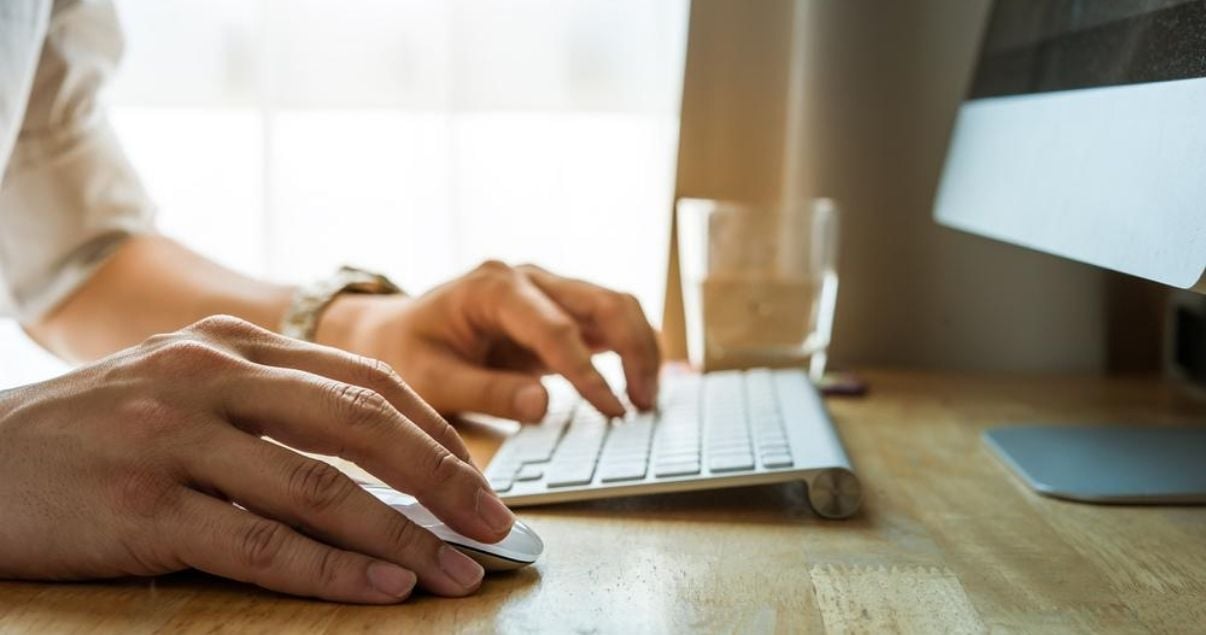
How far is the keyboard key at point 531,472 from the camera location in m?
0.73

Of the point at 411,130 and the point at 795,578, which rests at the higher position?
the point at 411,130

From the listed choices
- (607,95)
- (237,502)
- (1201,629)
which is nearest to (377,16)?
(607,95)

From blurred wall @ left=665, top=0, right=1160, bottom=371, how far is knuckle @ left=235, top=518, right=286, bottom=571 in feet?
2.59

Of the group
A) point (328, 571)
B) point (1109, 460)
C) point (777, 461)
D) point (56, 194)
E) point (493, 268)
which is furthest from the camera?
point (56, 194)

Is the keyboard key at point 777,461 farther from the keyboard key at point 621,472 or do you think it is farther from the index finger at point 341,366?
the index finger at point 341,366

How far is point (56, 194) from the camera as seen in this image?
1072 millimetres

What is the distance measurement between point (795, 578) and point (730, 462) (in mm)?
133

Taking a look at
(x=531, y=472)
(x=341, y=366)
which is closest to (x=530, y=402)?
(x=531, y=472)

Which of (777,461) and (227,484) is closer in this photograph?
(227,484)

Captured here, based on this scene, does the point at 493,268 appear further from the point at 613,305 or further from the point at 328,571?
the point at 328,571

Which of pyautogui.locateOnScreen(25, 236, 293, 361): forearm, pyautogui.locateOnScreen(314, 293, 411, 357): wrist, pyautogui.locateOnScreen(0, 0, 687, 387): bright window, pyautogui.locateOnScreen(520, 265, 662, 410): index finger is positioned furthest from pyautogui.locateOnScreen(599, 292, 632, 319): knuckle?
pyautogui.locateOnScreen(0, 0, 687, 387): bright window

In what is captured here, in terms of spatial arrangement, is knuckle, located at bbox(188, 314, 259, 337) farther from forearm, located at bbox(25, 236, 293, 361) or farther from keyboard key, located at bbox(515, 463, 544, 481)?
forearm, located at bbox(25, 236, 293, 361)

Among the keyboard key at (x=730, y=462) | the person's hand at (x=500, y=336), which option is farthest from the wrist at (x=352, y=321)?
the keyboard key at (x=730, y=462)

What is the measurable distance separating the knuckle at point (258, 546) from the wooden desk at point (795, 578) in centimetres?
2
